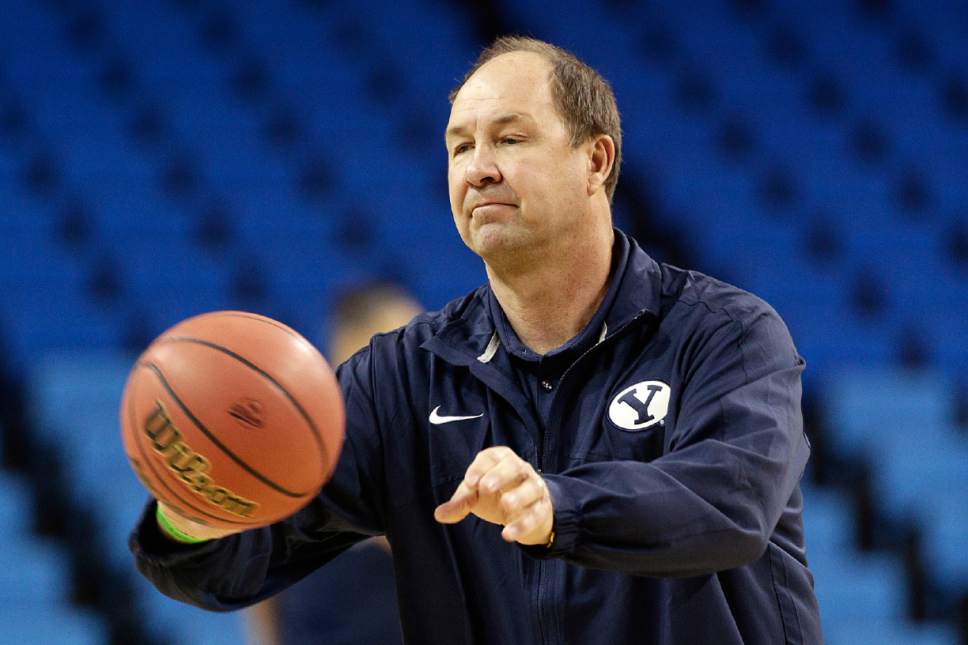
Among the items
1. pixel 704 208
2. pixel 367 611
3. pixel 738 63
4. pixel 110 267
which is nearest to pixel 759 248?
pixel 704 208

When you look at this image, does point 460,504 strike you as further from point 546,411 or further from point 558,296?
point 558,296

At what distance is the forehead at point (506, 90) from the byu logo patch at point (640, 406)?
62 cm

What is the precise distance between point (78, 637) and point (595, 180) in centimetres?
304

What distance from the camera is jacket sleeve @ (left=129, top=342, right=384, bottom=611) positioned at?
8.91 ft

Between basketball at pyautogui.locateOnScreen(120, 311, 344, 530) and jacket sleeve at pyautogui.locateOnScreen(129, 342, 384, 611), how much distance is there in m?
0.23

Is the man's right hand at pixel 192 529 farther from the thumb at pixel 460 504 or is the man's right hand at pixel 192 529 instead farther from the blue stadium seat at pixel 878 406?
the blue stadium seat at pixel 878 406

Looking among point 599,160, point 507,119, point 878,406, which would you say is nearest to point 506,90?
point 507,119

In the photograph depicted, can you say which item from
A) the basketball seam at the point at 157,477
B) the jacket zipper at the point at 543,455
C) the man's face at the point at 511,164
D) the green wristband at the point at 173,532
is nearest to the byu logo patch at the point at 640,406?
the jacket zipper at the point at 543,455

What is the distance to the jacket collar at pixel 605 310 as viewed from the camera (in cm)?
289

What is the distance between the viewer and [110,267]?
23.0ft

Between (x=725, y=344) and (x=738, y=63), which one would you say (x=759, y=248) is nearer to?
(x=738, y=63)

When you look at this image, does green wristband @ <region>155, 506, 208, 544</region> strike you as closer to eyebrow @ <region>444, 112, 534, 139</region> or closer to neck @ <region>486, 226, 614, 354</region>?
neck @ <region>486, 226, 614, 354</region>

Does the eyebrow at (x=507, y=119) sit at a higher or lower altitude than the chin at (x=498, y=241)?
higher

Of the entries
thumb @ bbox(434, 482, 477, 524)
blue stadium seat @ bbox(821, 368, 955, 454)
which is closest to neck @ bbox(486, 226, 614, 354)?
thumb @ bbox(434, 482, 477, 524)
